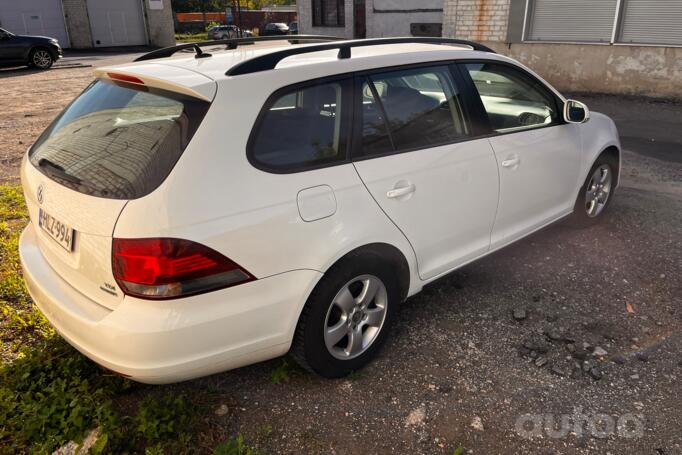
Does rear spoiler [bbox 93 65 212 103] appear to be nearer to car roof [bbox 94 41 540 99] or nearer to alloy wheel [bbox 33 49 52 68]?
car roof [bbox 94 41 540 99]

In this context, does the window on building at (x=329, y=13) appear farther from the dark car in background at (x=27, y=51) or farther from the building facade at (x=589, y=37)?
the dark car in background at (x=27, y=51)

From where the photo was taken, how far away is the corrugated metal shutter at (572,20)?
462 inches

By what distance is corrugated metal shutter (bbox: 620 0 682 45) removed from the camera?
35.6 feet

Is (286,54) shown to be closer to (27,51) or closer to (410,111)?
(410,111)

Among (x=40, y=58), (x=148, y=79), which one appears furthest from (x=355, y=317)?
(x=40, y=58)

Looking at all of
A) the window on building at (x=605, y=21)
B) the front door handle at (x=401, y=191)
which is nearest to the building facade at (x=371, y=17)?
the window on building at (x=605, y=21)

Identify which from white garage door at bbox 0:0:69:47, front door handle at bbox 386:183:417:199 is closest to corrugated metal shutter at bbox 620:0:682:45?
front door handle at bbox 386:183:417:199

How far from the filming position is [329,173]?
8.41 feet

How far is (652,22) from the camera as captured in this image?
36.5 ft

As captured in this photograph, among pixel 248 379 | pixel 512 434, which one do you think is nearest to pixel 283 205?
pixel 248 379

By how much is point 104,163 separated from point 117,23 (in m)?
31.0

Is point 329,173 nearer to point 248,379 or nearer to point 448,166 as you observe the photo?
point 448,166

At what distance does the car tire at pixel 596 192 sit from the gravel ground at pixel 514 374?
Result: 0.83ft

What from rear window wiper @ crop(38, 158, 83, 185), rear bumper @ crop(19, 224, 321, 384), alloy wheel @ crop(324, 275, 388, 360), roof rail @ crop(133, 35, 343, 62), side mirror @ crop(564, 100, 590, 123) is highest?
roof rail @ crop(133, 35, 343, 62)
